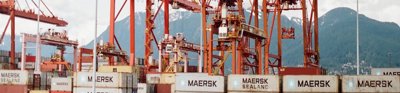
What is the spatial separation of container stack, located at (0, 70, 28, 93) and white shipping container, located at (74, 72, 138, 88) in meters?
9.15

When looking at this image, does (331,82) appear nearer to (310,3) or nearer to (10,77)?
(10,77)

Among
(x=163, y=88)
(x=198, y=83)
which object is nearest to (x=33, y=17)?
(x=163, y=88)

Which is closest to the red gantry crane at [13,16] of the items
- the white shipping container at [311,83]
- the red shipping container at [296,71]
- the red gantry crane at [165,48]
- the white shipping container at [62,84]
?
the red gantry crane at [165,48]

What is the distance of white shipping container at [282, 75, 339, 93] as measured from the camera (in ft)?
94.4

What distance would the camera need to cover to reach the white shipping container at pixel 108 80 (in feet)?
107

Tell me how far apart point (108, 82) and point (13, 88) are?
12.4 m

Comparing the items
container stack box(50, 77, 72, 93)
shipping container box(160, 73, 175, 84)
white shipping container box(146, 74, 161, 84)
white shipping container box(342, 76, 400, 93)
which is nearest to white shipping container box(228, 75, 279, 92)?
white shipping container box(342, 76, 400, 93)

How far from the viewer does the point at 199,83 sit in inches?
1268

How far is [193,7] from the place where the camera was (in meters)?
63.8

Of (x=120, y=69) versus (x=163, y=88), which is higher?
(x=120, y=69)

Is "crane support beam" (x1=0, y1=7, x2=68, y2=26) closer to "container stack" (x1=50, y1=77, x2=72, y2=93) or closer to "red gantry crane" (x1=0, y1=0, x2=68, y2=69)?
"red gantry crane" (x1=0, y1=0, x2=68, y2=69)

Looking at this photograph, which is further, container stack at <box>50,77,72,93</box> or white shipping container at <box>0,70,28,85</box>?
white shipping container at <box>0,70,28,85</box>

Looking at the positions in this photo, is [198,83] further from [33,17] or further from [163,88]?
[33,17]

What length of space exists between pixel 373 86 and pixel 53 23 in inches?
2623
